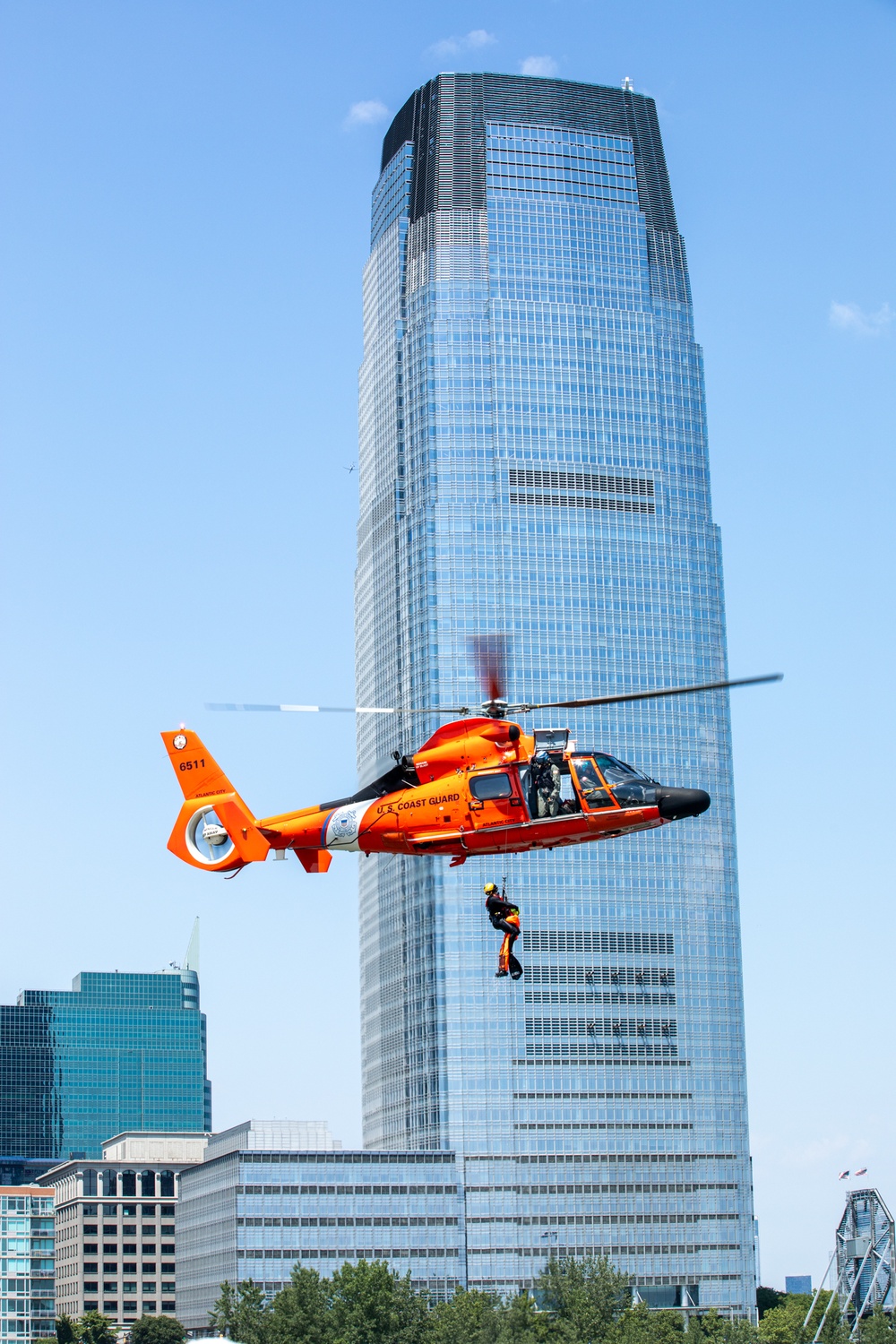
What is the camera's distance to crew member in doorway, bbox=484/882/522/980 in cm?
6362

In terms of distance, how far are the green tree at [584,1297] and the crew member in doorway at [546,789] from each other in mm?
112752

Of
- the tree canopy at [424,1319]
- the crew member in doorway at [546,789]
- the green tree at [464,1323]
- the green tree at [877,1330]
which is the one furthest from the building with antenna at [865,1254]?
the crew member in doorway at [546,789]

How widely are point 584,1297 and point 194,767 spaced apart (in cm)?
11494

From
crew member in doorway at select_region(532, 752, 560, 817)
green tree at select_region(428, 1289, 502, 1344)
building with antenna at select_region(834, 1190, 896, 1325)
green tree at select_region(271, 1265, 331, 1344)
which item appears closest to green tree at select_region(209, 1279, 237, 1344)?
green tree at select_region(271, 1265, 331, 1344)

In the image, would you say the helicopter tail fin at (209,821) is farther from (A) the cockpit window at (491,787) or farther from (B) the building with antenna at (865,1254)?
(B) the building with antenna at (865,1254)

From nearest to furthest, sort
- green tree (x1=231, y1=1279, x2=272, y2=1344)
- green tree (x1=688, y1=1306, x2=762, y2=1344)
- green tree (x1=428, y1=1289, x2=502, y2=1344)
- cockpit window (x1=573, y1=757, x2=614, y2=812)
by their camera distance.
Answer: cockpit window (x1=573, y1=757, x2=614, y2=812) < green tree (x1=428, y1=1289, x2=502, y2=1344) < green tree (x1=231, y1=1279, x2=272, y2=1344) < green tree (x1=688, y1=1306, x2=762, y2=1344)

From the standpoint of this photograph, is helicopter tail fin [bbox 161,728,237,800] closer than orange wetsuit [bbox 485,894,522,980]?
No

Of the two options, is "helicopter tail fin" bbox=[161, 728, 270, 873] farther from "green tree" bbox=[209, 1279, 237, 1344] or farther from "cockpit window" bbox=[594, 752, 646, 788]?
"green tree" bbox=[209, 1279, 237, 1344]

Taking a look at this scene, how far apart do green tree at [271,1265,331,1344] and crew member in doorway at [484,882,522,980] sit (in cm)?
10011

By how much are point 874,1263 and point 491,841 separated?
5566 inches

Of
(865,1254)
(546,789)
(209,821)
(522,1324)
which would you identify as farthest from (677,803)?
(865,1254)

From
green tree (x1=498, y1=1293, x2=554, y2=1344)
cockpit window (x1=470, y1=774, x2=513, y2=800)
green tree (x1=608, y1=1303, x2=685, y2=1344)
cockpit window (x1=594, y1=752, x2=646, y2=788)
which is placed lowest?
green tree (x1=608, y1=1303, x2=685, y2=1344)

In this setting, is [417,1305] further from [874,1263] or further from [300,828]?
[300,828]

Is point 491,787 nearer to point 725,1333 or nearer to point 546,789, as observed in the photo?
point 546,789
